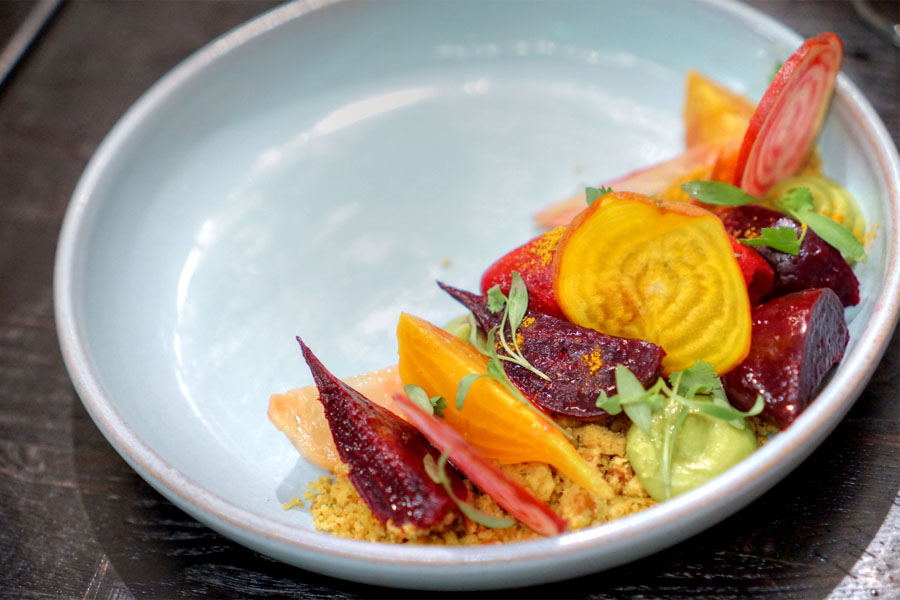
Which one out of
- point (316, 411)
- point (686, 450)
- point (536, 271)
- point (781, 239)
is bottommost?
point (316, 411)

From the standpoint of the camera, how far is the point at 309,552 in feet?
3.97

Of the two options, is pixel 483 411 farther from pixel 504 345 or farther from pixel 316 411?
pixel 316 411

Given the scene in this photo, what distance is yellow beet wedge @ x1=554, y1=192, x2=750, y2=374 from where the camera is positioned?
1.36 m

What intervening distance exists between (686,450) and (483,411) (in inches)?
13.9

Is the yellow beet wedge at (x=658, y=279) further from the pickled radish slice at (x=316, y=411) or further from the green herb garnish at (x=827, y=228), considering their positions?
the pickled radish slice at (x=316, y=411)

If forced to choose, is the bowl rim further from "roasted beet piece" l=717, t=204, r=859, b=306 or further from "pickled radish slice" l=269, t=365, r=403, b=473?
"pickled radish slice" l=269, t=365, r=403, b=473

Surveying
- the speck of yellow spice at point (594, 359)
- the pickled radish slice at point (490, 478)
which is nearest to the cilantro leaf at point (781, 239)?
the speck of yellow spice at point (594, 359)

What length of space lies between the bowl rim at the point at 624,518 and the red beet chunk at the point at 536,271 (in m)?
0.47

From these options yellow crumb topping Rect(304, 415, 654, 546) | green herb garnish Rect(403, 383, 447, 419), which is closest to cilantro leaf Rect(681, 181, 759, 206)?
yellow crumb topping Rect(304, 415, 654, 546)

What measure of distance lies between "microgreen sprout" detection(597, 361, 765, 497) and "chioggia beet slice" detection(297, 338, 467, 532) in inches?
12.8

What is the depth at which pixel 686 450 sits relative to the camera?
130cm

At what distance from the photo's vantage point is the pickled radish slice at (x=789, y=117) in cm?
155

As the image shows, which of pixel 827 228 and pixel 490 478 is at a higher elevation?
pixel 827 228

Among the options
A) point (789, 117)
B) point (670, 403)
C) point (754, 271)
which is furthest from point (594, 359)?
point (789, 117)
